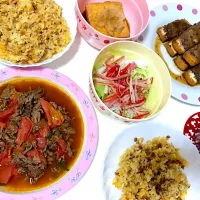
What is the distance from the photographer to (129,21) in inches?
69.8

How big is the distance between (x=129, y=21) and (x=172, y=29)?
0.66 ft

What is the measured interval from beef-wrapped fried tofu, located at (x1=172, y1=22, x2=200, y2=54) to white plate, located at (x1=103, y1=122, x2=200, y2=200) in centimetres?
40

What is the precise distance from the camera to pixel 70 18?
63.7 inches

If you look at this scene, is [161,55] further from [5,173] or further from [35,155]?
[5,173]

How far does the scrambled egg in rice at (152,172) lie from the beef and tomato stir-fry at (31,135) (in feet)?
0.77

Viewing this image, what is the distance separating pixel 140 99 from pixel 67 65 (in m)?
0.35

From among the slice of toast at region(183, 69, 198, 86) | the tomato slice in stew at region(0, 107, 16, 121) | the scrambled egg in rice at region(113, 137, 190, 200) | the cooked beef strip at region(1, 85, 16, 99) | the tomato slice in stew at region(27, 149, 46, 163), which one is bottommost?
the scrambled egg in rice at region(113, 137, 190, 200)

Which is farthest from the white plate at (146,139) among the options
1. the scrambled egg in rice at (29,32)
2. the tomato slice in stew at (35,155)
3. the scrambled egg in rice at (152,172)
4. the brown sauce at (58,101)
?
the scrambled egg in rice at (29,32)

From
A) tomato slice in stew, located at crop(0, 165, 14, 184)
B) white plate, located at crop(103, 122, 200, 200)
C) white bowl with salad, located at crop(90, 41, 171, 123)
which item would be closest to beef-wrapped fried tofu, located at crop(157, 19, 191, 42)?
white bowl with salad, located at crop(90, 41, 171, 123)

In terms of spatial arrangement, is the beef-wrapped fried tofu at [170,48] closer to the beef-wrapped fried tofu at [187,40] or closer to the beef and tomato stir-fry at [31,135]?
the beef-wrapped fried tofu at [187,40]

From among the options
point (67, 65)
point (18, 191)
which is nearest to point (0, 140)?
point (18, 191)

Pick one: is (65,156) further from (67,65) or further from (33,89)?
(67,65)

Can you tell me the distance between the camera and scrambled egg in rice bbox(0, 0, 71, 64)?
147 centimetres

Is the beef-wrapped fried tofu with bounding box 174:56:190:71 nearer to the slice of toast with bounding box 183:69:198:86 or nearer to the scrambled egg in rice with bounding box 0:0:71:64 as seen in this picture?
the slice of toast with bounding box 183:69:198:86
